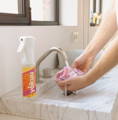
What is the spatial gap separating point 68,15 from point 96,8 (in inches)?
→ 12.0

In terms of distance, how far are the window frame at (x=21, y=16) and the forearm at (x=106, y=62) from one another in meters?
0.52

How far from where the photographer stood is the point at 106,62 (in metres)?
0.90

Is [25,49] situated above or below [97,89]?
above

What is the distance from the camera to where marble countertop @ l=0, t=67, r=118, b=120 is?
0.84 metres

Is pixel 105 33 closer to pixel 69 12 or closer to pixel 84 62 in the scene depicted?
pixel 84 62

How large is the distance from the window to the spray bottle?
233 millimetres

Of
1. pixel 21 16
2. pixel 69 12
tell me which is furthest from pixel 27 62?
pixel 69 12

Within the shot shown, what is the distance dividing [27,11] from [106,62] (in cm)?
71

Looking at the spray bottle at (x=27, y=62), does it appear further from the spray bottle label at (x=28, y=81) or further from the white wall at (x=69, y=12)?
the white wall at (x=69, y=12)

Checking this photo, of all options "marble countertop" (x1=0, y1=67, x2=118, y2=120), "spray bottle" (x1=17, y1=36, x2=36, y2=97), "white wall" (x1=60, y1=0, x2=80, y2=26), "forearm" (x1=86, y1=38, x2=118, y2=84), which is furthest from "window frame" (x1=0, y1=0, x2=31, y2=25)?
"white wall" (x1=60, y1=0, x2=80, y2=26)

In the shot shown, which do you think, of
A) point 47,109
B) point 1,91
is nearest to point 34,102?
point 47,109

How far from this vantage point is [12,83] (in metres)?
1.10

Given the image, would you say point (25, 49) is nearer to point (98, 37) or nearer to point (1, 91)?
point (1, 91)

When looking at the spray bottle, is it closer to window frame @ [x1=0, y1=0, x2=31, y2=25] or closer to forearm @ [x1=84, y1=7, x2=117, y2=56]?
window frame @ [x1=0, y1=0, x2=31, y2=25]
